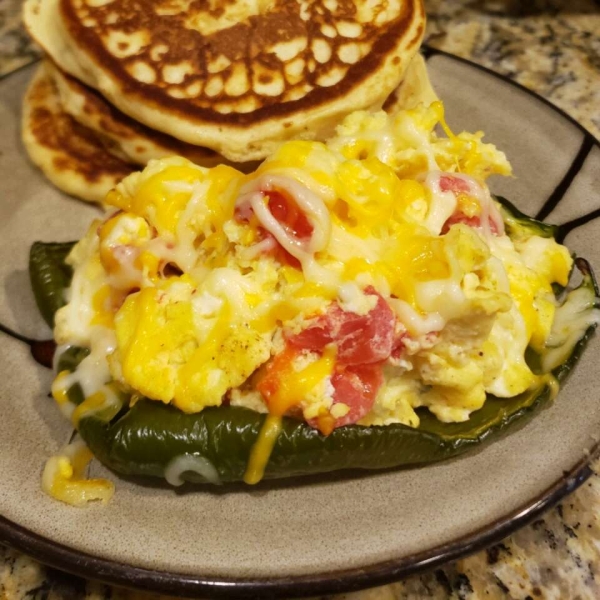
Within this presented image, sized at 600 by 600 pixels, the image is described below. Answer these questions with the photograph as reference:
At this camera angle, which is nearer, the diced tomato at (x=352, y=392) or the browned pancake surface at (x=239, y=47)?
the diced tomato at (x=352, y=392)

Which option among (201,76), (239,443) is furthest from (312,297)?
(201,76)

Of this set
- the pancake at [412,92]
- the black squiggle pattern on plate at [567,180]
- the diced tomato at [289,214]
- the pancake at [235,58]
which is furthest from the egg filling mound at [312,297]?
the pancake at [412,92]

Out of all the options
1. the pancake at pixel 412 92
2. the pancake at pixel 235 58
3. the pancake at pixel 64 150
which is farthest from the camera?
the pancake at pixel 412 92

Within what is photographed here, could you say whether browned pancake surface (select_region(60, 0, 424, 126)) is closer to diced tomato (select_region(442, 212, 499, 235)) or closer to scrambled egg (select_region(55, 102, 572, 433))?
scrambled egg (select_region(55, 102, 572, 433))

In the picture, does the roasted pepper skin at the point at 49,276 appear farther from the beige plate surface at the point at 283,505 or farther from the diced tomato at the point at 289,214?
the diced tomato at the point at 289,214

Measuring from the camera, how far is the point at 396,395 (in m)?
1.27

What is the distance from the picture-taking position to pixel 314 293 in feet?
3.86

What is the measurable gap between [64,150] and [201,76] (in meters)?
0.45

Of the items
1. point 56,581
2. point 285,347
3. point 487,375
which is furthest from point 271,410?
point 56,581

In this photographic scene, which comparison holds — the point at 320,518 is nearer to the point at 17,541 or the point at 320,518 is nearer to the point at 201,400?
the point at 201,400

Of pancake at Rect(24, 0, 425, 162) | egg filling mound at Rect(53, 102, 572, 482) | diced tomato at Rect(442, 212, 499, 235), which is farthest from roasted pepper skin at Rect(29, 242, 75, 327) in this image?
diced tomato at Rect(442, 212, 499, 235)

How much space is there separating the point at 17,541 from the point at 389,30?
1.51 m

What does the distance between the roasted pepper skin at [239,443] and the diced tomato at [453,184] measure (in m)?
0.47

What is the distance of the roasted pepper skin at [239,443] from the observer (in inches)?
46.4
